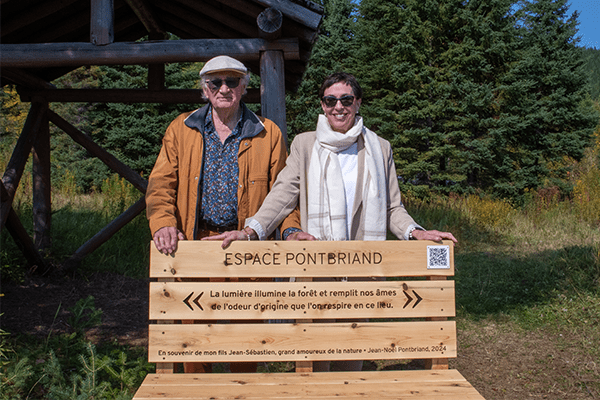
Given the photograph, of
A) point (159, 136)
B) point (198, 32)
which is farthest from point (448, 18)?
point (198, 32)

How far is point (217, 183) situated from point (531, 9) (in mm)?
19485

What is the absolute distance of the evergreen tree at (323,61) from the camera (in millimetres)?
20547

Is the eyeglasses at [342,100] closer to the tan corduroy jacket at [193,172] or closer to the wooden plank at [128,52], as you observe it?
the tan corduroy jacket at [193,172]

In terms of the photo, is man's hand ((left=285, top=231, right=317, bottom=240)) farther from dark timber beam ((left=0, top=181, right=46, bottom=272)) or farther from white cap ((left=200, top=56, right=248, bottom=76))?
dark timber beam ((left=0, top=181, right=46, bottom=272))

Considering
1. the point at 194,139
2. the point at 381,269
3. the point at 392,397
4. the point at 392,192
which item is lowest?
the point at 392,397

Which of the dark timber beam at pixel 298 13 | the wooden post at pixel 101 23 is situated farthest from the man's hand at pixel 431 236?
the wooden post at pixel 101 23

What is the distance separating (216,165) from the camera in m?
2.71

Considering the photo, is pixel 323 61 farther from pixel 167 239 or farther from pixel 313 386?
pixel 313 386

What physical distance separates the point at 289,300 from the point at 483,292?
460 cm

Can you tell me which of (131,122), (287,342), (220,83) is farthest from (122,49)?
(131,122)

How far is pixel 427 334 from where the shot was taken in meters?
2.51

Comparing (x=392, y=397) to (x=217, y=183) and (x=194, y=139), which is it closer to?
(x=217, y=183)

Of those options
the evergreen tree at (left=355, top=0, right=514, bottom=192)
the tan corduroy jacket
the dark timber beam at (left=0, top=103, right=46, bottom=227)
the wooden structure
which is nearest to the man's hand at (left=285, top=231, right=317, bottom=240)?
the tan corduroy jacket

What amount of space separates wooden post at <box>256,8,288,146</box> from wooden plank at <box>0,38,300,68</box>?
0.36 ft
